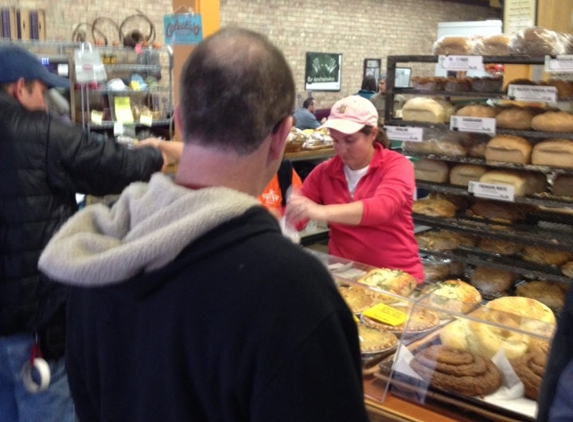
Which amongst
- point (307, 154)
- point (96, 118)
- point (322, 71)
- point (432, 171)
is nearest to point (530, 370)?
point (432, 171)

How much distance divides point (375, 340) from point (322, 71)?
995cm

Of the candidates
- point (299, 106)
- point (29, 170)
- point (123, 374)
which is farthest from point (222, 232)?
point (299, 106)

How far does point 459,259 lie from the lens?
3.54m

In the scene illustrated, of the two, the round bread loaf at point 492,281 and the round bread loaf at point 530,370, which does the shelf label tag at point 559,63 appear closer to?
the round bread loaf at point 492,281

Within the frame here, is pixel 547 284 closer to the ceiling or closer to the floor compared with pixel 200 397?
closer to the floor

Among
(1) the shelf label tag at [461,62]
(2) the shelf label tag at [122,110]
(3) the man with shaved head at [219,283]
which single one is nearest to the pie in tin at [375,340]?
(3) the man with shaved head at [219,283]

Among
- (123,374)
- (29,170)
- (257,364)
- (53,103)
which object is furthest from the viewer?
(53,103)

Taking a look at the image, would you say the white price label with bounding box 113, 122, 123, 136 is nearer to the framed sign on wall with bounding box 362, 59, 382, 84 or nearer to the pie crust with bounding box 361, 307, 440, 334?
the pie crust with bounding box 361, 307, 440, 334

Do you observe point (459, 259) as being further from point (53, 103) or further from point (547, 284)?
point (53, 103)

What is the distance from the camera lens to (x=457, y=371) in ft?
5.99

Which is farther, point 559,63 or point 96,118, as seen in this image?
point 96,118

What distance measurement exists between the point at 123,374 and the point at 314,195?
6.98 ft

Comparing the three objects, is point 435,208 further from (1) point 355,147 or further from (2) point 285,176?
(2) point 285,176

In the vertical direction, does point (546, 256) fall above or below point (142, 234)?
below
